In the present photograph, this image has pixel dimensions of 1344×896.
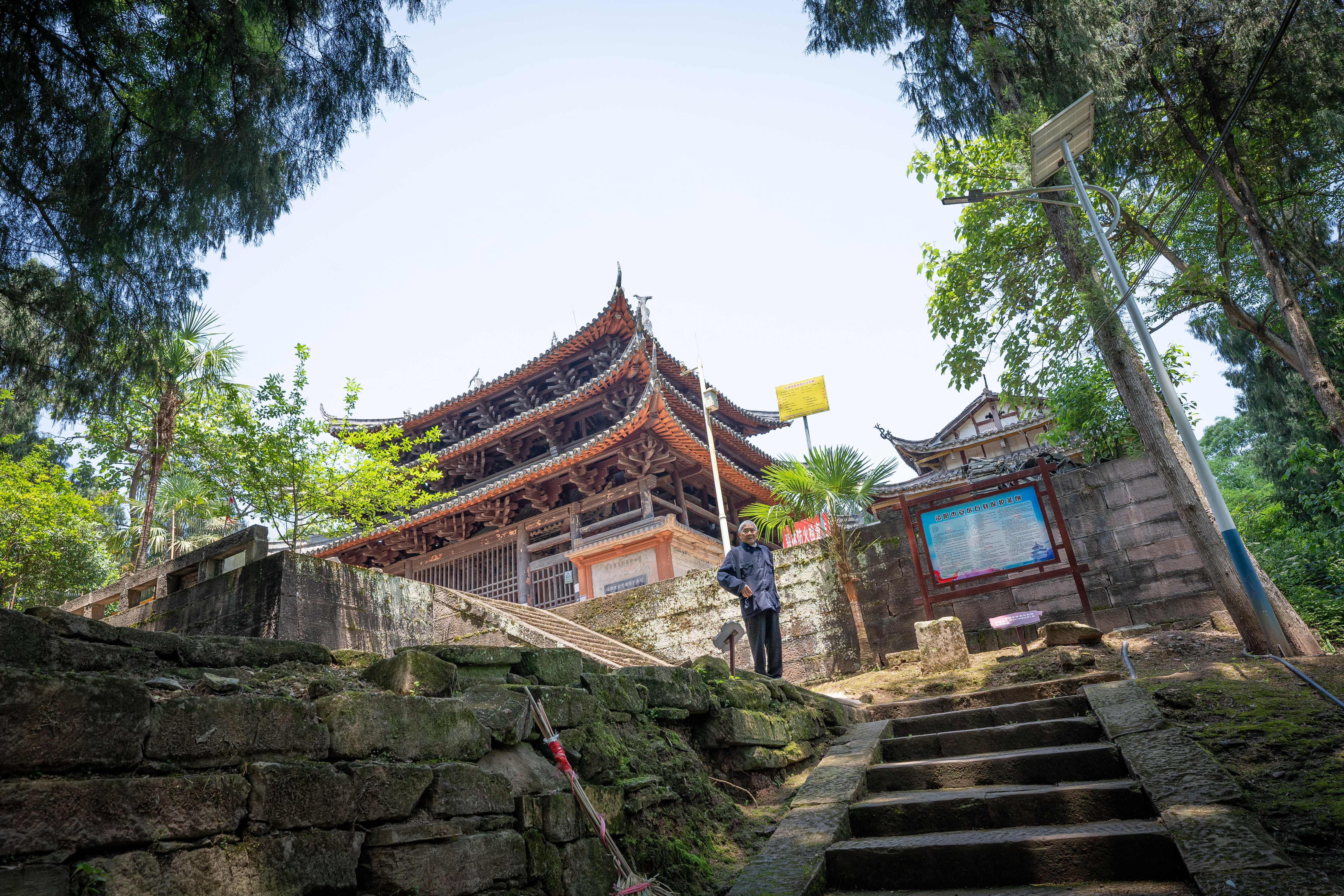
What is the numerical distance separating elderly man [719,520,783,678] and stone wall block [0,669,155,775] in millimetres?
5162

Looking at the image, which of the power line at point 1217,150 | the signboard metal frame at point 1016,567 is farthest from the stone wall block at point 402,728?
the power line at point 1217,150

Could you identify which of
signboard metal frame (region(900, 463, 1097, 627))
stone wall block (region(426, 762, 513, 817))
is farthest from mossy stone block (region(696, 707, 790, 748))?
signboard metal frame (region(900, 463, 1097, 627))

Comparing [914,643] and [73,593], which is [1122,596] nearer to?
[914,643]

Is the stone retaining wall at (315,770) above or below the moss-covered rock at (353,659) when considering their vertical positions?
below

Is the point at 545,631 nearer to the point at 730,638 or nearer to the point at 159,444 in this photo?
the point at 730,638

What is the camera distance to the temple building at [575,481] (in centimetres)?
1625

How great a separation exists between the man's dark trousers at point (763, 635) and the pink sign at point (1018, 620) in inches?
98.6

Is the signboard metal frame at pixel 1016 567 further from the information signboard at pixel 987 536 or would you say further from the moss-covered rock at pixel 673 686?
the moss-covered rock at pixel 673 686

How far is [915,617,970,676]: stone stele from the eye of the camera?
765 cm

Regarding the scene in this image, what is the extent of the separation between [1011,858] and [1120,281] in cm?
595

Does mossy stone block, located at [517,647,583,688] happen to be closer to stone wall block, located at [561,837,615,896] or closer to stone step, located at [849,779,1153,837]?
stone wall block, located at [561,837,615,896]

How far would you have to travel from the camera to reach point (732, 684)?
527 cm

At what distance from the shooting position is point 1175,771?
12.8 ft

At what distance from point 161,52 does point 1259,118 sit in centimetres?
1231
